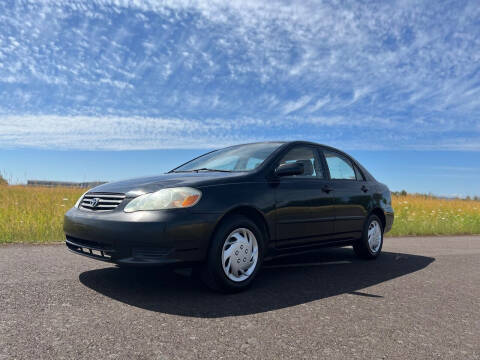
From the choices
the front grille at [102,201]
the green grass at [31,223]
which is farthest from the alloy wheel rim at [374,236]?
the green grass at [31,223]

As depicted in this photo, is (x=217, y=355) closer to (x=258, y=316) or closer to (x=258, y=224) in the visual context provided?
(x=258, y=316)

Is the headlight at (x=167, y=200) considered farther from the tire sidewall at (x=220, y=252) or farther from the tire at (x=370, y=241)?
the tire at (x=370, y=241)

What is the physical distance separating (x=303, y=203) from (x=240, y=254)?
121 centimetres

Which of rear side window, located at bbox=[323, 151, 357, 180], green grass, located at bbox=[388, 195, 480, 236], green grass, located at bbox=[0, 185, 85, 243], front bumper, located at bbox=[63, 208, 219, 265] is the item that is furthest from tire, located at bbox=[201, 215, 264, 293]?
green grass, located at bbox=[388, 195, 480, 236]

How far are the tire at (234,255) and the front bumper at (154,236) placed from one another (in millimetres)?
119

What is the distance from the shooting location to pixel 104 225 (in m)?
3.88

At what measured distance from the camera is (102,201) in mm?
4172

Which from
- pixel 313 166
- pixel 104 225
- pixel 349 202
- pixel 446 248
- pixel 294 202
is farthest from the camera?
pixel 446 248

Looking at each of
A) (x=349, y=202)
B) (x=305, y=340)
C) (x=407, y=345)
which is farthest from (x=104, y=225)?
(x=349, y=202)

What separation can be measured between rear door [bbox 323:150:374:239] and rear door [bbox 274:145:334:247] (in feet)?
0.65

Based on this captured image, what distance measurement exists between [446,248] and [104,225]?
7000 mm

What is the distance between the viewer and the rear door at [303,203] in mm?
4695

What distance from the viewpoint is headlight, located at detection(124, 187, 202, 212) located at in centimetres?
385

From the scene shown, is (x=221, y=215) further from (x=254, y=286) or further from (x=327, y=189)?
(x=327, y=189)
